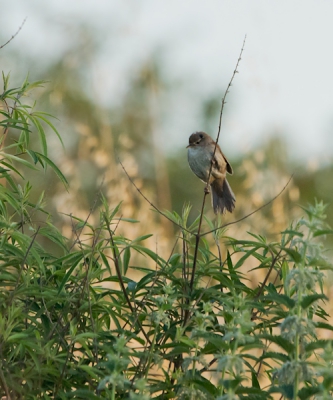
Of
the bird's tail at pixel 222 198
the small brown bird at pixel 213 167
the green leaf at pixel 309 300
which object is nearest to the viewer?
the green leaf at pixel 309 300

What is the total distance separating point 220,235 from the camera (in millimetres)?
2738

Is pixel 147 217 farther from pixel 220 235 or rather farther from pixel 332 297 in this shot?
pixel 220 235

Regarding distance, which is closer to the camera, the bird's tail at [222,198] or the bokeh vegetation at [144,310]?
the bokeh vegetation at [144,310]

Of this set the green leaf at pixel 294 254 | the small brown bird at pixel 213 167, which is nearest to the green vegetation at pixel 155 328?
the green leaf at pixel 294 254

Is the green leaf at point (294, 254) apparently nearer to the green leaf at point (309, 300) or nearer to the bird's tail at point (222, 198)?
the green leaf at point (309, 300)

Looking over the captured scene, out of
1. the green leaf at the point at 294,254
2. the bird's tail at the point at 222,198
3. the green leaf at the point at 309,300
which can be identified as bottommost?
the green leaf at the point at 309,300

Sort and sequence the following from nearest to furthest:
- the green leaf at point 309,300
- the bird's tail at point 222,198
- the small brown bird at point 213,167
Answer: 1. the green leaf at point 309,300
2. the small brown bird at point 213,167
3. the bird's tail at point 222,198

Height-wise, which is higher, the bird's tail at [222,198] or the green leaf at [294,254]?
the bird's tail at [222,198]

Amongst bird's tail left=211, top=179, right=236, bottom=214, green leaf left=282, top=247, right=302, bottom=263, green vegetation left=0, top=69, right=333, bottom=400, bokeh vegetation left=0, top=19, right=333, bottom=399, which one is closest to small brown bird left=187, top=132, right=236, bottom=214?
bird's tail left=211, top=179, right=236, bottom=214

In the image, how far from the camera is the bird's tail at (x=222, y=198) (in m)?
4.70

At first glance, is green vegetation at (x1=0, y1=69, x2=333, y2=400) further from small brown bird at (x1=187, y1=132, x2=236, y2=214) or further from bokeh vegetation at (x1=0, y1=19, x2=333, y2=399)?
small brown bird at (x1=187, y1=132, x2=236, y2=214)

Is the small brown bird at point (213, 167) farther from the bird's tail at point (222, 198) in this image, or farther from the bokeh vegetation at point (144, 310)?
the bokeh vegetation at point (144, 310)

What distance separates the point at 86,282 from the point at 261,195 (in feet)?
11.6

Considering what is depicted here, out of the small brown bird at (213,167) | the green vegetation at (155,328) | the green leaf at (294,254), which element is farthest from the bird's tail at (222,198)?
the green leaf at (294,254)
